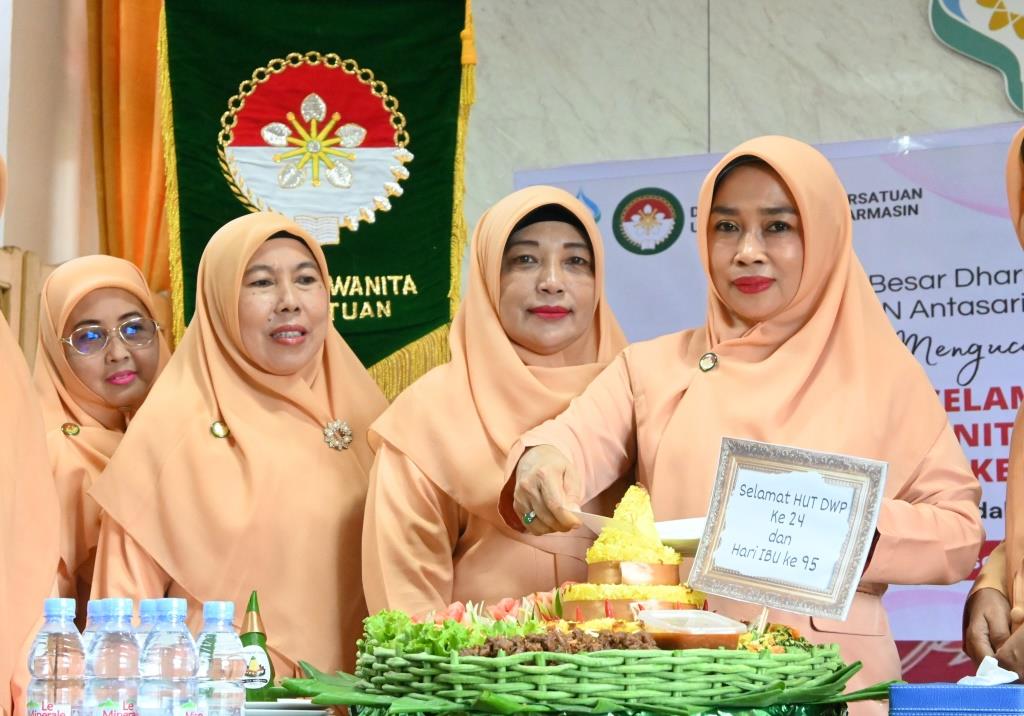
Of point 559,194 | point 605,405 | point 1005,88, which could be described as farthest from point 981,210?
point 605,405

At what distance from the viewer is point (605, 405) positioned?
267cm

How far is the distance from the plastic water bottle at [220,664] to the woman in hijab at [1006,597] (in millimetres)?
1218


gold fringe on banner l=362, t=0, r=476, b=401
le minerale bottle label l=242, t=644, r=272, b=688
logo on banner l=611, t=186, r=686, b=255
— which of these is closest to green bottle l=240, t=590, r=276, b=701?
le minerale bottle label l=242, t=644, r=272, b=688

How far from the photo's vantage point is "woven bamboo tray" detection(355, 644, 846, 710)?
1560 millimetres

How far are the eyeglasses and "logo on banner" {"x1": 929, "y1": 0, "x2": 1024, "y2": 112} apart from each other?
2497 millimetres

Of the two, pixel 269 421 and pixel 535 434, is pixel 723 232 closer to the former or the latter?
pixel 535 434

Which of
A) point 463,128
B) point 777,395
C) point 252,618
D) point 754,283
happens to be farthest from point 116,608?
point 463,128

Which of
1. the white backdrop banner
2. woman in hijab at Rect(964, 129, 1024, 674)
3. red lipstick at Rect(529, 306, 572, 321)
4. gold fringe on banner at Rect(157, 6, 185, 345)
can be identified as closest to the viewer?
woman in hijab at Rect(964, 129, 1024, 674)

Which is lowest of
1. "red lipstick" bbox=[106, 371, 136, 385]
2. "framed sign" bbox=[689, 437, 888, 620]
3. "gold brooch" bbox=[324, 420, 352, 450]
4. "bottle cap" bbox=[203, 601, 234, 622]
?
"bottle cap" bbox=[203, 601, 234, 622]

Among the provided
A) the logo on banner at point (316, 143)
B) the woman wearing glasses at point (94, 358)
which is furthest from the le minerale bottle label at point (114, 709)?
the logo on banner at point (316, 143)

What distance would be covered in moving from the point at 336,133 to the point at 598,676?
10.7 ft

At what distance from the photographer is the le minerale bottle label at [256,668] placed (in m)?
2.21

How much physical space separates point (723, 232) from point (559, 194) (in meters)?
0.45

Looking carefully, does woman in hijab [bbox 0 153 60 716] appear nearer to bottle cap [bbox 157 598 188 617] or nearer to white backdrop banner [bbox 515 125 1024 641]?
bottle cap [bbox 157 598 188 617]
